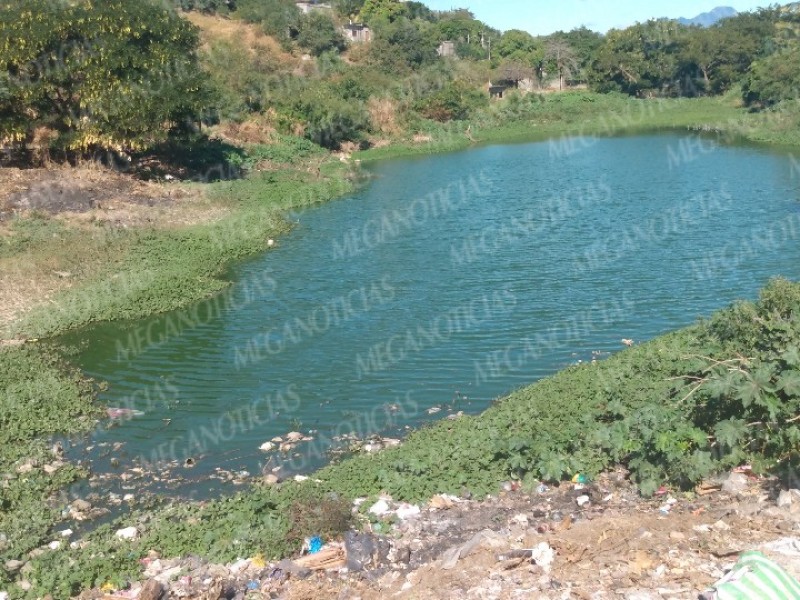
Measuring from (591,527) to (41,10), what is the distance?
2823 centimetres

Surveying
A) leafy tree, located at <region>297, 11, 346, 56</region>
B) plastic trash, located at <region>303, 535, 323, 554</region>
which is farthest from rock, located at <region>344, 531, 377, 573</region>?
leafy tree, located at <region>297, 11, 346, 56</region>

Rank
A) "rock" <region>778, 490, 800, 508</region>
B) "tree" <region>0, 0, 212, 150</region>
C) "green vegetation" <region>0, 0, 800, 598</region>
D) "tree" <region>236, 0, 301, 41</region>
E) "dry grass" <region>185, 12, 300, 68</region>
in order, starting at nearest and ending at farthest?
"rock" <region>778, 490, 800, 508</region> < "green vegetation" <region>0, 0, 800, 598</region> < "tree" <region>0, 0, 212, 150</region> < "dry grass" <region>185, 12, 300, 68</region> < "tree" <region>236, 0, 301, 41</region>

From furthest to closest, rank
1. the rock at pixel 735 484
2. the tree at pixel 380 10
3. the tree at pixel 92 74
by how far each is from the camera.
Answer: the tree at pixel 380 10 < the tree at pixel 92 74 < the rock at pixel 735 484

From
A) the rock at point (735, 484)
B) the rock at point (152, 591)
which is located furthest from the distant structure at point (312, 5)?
the rock at point (152, 591)

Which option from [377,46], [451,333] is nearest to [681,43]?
[377,46]

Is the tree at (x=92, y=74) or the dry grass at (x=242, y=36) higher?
the dry grass at (x=242, y=36)

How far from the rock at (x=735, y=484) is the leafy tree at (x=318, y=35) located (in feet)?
205

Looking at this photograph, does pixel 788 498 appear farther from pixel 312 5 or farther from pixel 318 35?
pixel 312 5

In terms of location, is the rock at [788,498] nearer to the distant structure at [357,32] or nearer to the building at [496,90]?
the building at [496,90]

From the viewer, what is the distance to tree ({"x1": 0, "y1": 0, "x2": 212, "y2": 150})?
3000cm

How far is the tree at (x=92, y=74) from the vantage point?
30000 mm

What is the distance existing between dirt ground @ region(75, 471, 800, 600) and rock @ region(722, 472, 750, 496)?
0.02 meters

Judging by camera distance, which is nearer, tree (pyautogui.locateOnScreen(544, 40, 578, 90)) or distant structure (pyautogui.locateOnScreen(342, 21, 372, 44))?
distant structure (pyautogui.locateOnScreen(342, 21, 372, 44))

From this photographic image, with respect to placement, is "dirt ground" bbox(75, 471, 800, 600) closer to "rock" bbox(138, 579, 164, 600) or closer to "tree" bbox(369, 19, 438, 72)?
"rock" bbox(138, 579, 164, 600)
